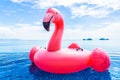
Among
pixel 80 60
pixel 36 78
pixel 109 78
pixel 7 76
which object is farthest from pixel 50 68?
pixel 109 78

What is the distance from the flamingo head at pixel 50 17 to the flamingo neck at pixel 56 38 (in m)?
0.18

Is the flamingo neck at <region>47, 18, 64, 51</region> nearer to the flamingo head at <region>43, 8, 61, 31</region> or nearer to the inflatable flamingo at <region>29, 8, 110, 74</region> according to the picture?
the inflatable flamingo at <region>29, 8, 110, 74</region>

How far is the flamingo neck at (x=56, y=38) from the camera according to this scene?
Answer: 509cm

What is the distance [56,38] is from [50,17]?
2.10ft

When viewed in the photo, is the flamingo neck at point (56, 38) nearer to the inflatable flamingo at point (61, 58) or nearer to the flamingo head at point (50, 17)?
the inflatable flamingo at point (61, 58)

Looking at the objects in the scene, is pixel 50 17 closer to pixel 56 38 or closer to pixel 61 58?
pixel 56 38

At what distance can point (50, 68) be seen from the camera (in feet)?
15.9

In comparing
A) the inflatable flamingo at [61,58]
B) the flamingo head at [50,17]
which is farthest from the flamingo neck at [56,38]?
the flamingo head at [50,17]

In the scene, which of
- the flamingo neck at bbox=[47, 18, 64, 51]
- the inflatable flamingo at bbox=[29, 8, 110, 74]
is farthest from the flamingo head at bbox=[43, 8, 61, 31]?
the flamingo neck at bbox=[47, 18, 64, 51]

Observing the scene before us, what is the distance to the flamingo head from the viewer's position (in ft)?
15.5

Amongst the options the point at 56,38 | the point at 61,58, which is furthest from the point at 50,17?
the point at 61,58

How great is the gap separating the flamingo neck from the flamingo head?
0.60 ft

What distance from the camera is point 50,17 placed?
4.89 m

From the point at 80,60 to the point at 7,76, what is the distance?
2005 millimetres
